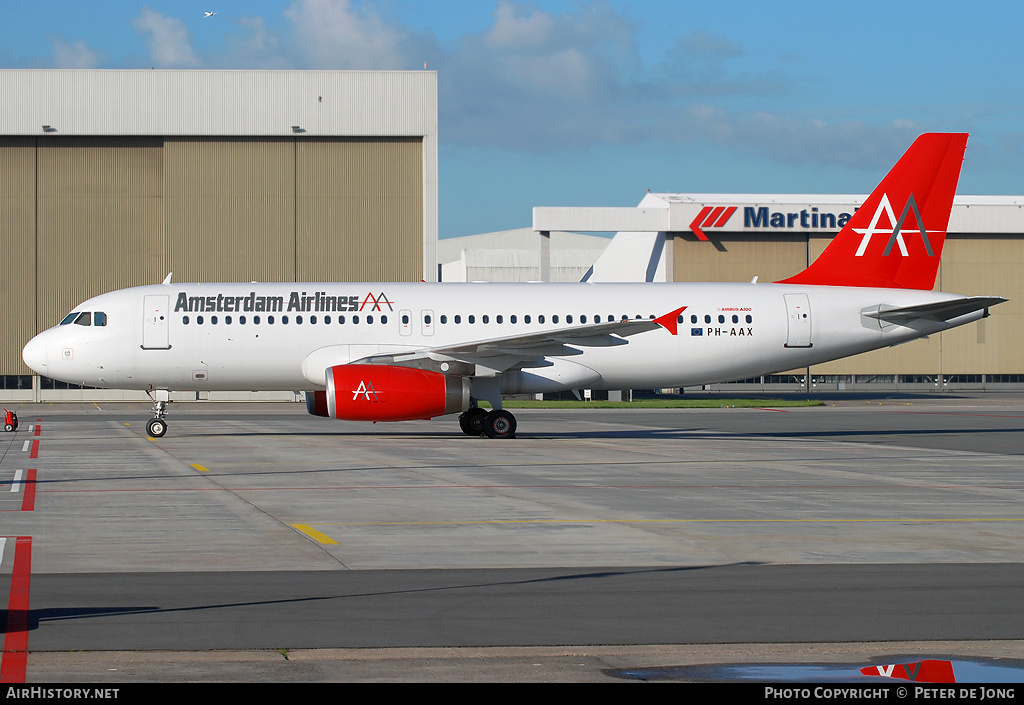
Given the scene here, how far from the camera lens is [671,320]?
27.5m

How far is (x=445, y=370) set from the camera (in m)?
26.6

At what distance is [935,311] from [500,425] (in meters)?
11.1

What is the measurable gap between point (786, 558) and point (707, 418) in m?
28.9

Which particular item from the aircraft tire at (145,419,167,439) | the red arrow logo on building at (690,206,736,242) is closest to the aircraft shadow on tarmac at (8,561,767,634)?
the aircraft tire at (145,419,167,439)

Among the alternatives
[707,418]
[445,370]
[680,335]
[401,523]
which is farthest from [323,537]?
[707,418]

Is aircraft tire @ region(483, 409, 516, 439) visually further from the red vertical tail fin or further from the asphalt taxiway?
the red vertical tail fin

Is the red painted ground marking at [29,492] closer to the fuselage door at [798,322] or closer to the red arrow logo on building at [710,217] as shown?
the fuselage door at [798,322]

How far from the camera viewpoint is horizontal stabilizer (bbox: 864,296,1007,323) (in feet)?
89.2

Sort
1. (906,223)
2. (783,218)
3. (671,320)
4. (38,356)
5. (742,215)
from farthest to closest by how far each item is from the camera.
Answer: (783,218) → (742,215) → (906,223) → (671,320) → (38,356)

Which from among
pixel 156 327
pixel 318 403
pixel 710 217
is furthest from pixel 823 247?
pixel 156 327

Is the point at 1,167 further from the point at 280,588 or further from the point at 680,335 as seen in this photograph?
the point at 280,588

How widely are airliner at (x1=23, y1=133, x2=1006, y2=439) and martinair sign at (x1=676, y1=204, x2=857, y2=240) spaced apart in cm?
3806

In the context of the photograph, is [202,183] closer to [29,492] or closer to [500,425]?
[500,425]

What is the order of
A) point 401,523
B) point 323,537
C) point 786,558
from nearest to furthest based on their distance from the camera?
1. point 786,558
2. point 323,537
3. point 401,523
